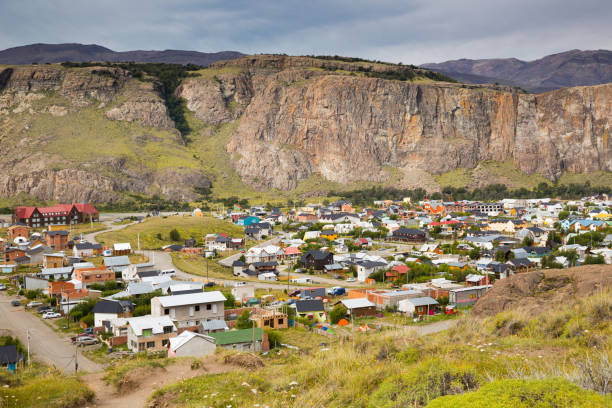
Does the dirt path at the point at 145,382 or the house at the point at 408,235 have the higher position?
the dirt path at the point at 145,382

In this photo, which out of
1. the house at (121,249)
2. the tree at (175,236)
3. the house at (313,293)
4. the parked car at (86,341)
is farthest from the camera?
the tree at (175,236)

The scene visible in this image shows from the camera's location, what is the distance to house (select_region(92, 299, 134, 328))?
83.3 feet

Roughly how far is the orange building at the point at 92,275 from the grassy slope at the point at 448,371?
28422 millimetres

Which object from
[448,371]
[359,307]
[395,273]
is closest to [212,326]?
[359,307]

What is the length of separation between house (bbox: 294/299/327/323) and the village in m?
0.06

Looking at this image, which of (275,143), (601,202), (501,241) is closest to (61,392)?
(501,241)

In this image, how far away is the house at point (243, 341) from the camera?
752 inches

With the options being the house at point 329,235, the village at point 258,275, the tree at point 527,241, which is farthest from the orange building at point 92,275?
the tree at point 527,241

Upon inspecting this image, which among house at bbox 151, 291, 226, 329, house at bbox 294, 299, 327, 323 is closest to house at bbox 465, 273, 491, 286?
house at bbox 294, 299, 327, 323

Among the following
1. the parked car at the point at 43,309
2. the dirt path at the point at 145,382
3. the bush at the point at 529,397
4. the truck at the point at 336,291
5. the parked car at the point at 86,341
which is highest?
the bush at the point at 529,397

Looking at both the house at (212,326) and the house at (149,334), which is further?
the house at (212,326)

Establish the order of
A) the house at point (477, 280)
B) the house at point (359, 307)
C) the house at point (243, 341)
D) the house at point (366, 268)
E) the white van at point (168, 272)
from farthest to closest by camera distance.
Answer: the house at point (366, 268) → the white van at point (168, 272) → the house at point (477, 280) → the house at point (359, 307) → the house at point (243, 341)

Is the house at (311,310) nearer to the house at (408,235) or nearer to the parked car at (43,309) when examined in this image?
the parked car at (43,309)

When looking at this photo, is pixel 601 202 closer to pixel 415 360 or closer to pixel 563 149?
pixel 563 149
